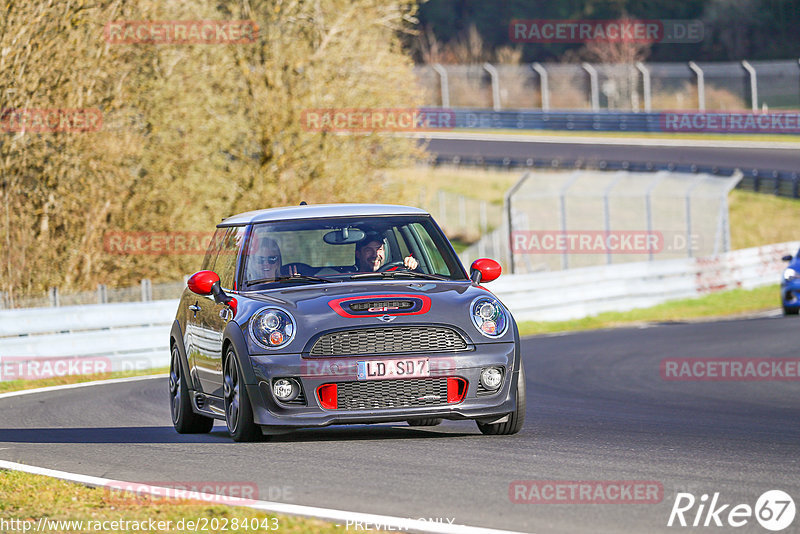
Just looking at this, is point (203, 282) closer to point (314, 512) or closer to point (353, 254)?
point (353, 254)

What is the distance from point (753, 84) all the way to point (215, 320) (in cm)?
4455

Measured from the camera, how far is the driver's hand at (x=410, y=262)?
31.0ft

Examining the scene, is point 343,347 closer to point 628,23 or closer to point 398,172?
point 398,172

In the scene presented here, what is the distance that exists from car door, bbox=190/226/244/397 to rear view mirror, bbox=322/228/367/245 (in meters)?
0.66

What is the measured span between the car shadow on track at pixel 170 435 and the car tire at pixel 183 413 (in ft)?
0.27

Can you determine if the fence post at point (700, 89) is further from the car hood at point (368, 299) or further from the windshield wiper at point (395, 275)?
the car hood at point (368, 299)

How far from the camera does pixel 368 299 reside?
8438 mm

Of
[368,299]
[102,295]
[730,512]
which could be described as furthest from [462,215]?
[730,512]

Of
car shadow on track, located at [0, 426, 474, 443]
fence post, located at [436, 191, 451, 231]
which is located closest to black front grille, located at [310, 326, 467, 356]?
car shadow on track, located at [0, 426, 474, 443]

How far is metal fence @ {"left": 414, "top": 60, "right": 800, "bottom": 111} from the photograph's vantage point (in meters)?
51.1

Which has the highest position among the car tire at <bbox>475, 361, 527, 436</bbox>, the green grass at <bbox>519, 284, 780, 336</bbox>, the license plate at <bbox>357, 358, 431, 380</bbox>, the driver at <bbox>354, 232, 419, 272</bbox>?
the driver at <bbox>354, 232, 419, 272</bbox>

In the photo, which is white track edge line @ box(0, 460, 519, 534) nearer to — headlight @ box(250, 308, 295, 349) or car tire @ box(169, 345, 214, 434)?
headlight @ box(250, 308, 295, 349)

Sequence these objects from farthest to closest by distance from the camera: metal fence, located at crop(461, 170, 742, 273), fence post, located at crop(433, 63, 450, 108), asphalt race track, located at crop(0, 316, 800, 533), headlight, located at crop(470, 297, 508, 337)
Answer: fence post, located at crop(433, 63, 450, 108), metal fence, located at crop(461, 170, 742, 273), headlight, located at crop(470, 297, 508, 337), asphalt race track, located at crop(0, 316, 800, 533)

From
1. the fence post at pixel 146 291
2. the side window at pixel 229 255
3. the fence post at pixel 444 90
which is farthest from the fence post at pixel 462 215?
the side window at pixel 229 255
